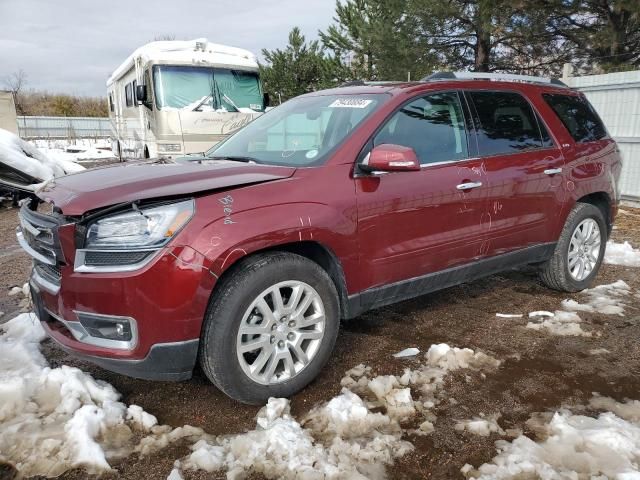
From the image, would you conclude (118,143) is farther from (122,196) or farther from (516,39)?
(122,196)

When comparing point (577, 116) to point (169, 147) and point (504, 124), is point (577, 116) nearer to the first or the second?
point (504, 124)

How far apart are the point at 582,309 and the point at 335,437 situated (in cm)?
278

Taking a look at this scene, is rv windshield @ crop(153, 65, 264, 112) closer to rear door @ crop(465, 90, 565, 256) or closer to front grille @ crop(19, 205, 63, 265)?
rear door @ crop(465, 90, 565, 256)

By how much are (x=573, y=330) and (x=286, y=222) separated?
2461 millimetres

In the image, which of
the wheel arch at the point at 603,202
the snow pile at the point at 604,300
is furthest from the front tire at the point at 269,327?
the wheel arch at the point at 603,202

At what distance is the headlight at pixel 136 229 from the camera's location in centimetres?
242

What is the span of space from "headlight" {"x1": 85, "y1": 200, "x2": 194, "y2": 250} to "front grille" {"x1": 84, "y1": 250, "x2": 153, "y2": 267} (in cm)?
3

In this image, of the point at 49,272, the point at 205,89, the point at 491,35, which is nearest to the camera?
the point at 49,272

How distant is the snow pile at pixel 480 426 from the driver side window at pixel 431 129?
162cm

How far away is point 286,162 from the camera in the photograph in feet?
10.3

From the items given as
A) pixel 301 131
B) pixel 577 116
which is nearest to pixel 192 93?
pixel 301 131

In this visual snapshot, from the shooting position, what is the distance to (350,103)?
138 inches

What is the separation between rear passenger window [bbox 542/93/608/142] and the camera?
443cm

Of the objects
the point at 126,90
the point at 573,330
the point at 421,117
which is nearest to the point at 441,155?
the point at 421,117
